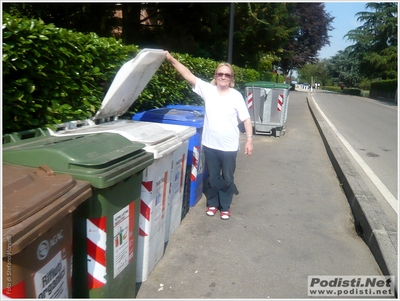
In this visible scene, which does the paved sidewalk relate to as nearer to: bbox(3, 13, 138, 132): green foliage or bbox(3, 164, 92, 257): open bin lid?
bbox(3, 164, 92, 257): open bin lid

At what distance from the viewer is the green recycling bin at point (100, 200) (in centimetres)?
213

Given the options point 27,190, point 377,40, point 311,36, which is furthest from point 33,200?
point 377,40

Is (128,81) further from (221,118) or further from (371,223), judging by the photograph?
(371,223)

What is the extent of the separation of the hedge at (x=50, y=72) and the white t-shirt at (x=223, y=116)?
3.95 feet

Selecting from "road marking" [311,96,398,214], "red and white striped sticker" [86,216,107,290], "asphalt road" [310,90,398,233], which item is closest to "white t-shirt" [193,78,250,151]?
"asphalt road" [310,90,398,233]

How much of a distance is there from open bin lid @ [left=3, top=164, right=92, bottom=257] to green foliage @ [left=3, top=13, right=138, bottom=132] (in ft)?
2.94

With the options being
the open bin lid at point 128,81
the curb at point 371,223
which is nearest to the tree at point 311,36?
the curb at point 371,223

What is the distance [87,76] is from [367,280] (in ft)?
10.8

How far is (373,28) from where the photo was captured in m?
52.1

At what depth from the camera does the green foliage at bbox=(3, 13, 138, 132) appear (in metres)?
2.73

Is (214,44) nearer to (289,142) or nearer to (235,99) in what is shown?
(289,142)

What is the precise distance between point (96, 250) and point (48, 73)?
1.68m

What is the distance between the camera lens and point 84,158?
2170 millimetres

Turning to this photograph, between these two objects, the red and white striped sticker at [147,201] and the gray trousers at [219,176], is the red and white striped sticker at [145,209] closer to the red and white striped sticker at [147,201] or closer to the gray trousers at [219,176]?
the red and white striped sticker at [147,201]
